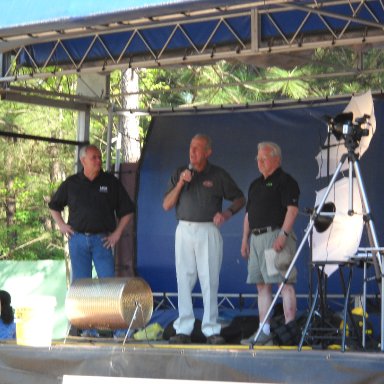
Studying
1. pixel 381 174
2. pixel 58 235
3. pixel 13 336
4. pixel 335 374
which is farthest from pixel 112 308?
pixel 58 235

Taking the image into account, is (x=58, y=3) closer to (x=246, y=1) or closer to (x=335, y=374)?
(x=246, y=1)

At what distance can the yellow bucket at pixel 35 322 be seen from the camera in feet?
21.7

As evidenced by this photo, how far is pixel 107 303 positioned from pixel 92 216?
5.29ft

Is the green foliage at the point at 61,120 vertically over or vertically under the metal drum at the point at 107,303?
over

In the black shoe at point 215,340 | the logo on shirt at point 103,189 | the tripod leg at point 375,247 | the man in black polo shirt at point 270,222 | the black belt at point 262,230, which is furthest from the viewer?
the logo on shirt at point 103,189

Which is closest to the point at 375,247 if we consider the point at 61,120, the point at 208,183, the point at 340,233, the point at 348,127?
the point at 340,233

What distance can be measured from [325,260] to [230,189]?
1.43 meters

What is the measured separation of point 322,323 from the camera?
255 inches

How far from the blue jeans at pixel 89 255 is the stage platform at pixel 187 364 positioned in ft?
5.43

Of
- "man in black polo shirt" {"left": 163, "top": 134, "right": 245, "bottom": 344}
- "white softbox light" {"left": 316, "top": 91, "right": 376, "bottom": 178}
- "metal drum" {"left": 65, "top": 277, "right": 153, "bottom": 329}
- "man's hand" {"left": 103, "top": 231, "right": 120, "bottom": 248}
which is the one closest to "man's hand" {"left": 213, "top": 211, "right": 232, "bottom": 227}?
"man in black polo shirt" {"left": 163, "top": 134, "right": 245, "bottom": 344}

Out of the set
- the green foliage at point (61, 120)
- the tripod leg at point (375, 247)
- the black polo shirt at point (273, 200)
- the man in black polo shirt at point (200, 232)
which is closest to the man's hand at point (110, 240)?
the man in black polo shirt at point (200, 232)

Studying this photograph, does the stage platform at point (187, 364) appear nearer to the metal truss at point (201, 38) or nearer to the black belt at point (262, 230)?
the black belt at point (262, 230)

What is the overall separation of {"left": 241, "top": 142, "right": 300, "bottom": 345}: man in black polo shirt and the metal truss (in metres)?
1.00

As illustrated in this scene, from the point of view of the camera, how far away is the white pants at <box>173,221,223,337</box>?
24.2ft
